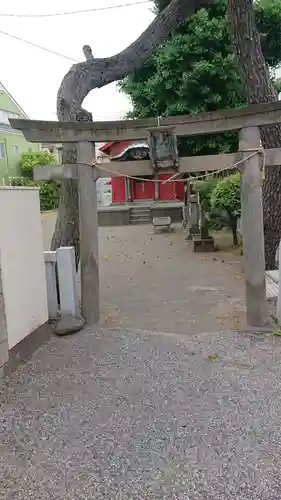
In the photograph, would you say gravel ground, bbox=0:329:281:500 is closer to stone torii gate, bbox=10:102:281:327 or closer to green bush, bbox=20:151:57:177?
stone torii gate, bbox=10:102:281:327

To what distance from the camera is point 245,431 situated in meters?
2.60

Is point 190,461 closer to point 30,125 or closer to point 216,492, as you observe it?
point 216,492

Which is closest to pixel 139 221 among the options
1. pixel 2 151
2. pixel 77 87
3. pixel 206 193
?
pixel 206 193

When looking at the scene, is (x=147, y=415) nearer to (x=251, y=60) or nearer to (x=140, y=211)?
(x=251, y=60)

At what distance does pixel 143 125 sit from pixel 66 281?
1.77m

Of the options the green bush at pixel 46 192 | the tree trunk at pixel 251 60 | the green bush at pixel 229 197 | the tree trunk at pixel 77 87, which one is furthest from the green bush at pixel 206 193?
the green bush at pixel 46 192

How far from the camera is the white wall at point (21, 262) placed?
3541 mm

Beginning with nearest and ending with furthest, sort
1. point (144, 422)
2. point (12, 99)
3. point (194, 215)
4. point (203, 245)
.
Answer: point (144, 422), point (203, 245), point (194, 215), point (12, 99)

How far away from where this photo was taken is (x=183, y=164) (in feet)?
14.8

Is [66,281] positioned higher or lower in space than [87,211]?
lower

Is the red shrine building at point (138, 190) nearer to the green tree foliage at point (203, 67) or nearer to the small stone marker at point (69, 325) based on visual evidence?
the green tree foliage at point (203, 67)

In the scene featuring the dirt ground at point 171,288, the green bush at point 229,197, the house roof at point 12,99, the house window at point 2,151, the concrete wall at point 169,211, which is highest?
the house roof at point 12,99

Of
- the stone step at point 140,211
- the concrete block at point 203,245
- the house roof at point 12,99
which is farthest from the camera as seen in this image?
the house roof at point 12,99

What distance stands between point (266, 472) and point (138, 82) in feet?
47.9
